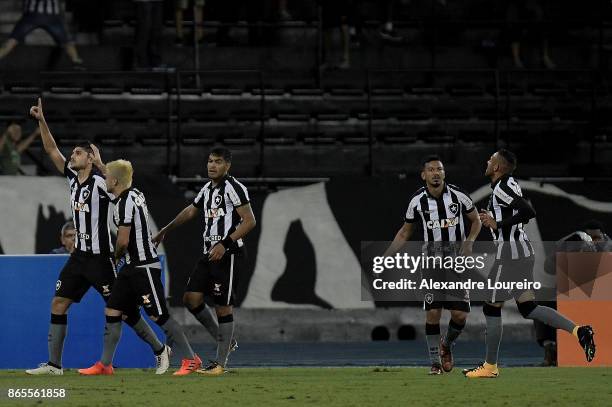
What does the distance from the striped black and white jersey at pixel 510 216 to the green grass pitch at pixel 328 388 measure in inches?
48.8

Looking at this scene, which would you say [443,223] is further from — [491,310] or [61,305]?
[61,305]

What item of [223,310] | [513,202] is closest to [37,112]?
[223,310]

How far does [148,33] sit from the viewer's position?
22.7m

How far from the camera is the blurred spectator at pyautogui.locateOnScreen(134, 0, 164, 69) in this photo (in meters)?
22.6

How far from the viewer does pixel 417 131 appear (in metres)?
22.5

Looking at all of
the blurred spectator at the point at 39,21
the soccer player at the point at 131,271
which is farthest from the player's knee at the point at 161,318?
the blurred spectator at the point at 39,21

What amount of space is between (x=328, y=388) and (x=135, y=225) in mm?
2815

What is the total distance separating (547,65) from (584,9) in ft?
6.49

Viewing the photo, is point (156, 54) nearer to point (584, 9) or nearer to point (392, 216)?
point (392, 216)

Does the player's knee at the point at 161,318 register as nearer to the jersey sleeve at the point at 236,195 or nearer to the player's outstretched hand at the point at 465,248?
the jersey sleeve at the point at 236,195

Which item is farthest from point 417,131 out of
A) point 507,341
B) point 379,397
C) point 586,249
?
point 379,397

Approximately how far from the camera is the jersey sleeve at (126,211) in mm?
13430

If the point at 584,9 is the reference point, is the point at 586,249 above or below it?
below

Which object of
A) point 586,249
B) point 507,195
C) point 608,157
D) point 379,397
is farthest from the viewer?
point 608,157
